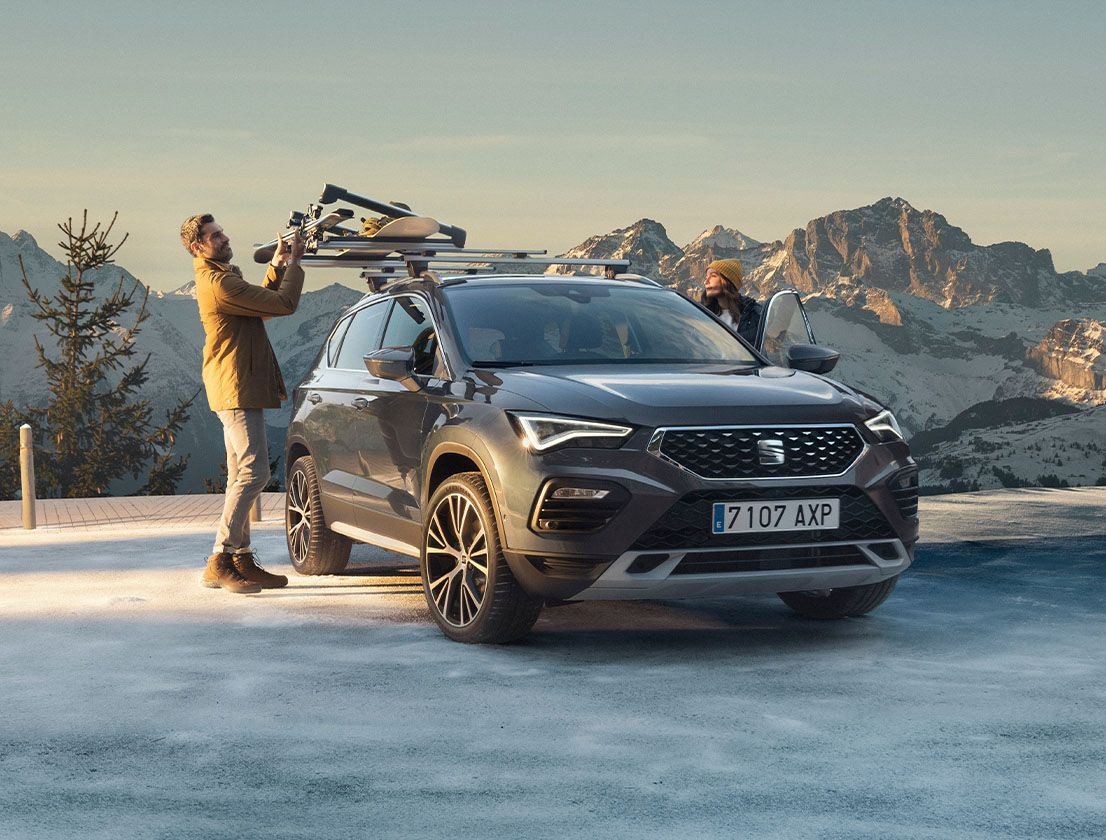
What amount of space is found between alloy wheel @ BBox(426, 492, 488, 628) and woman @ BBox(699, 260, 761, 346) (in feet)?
13.1

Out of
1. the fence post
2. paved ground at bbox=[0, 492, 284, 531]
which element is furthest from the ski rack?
the fence post

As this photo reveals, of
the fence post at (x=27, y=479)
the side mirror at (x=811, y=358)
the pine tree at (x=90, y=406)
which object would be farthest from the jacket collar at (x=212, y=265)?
the pine tree at (x=90, y=406)

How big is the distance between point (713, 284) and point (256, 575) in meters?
4.02

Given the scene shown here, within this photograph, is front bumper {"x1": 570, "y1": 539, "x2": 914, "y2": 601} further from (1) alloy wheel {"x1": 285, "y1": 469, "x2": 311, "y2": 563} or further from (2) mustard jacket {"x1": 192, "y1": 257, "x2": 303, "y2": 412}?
(1) alloy wheel {"x1": 285, "y1": 469, "x2": 311, "y2": 563}

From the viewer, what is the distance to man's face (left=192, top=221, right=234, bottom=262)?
8977 millimetres

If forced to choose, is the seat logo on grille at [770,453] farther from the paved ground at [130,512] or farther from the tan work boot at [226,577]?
the paved ground at [130,512]

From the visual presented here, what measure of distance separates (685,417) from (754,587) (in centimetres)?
81

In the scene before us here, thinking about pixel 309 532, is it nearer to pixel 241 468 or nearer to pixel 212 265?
pixel 241 468

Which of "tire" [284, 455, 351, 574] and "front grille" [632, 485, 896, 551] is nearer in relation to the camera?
"front grille" [632, 485, 896, 551]

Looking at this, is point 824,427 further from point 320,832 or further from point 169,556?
point 169,556

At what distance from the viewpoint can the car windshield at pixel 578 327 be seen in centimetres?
759

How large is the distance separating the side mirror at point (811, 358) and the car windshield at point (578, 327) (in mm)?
219

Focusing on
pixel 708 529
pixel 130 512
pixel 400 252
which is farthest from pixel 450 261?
pixel 130 512

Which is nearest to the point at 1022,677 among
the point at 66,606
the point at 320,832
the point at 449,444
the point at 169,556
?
the point at 449,444
